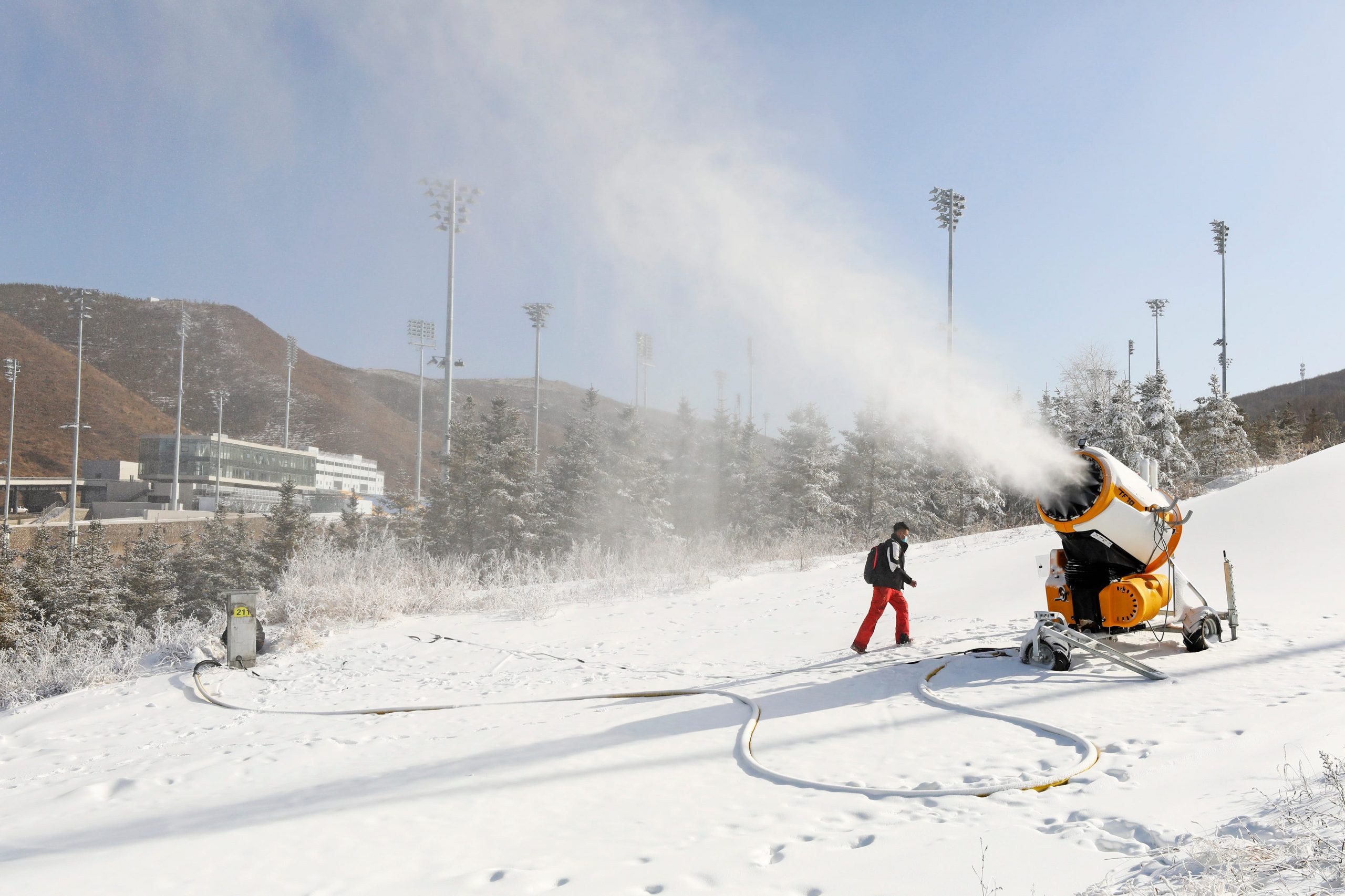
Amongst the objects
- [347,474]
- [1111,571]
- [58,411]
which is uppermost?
[58,411]

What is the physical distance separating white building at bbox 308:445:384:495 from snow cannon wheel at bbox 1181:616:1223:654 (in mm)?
95687

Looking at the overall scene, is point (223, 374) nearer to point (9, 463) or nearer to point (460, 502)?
point (9, 463)

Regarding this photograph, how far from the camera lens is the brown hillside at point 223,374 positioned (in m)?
140

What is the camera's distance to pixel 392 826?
5.05 meters

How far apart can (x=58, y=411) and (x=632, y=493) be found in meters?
118

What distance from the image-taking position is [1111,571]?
8.70 metres

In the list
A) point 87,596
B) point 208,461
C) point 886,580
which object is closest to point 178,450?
point 208,461

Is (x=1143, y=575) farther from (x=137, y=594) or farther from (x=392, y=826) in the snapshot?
(x=137, y=594)

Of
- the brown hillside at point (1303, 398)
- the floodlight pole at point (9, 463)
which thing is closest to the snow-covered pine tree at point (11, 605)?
the floodlight pole at point (9, 463)

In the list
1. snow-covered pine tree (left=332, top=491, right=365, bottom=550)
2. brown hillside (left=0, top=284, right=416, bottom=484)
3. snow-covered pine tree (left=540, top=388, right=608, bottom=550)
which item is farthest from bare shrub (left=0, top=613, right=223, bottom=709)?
brown hillside (left=0, top=284, right=416, bottom=484)

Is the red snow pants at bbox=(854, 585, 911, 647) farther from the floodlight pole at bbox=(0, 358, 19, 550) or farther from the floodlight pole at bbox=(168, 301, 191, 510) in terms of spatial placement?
the floodlight pole at bbox=(168, 301, 191, 510)

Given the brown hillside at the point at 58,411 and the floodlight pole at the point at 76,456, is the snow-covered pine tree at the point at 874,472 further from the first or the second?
the brown hillside at the point at 58,411

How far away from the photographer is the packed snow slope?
413 centimetres

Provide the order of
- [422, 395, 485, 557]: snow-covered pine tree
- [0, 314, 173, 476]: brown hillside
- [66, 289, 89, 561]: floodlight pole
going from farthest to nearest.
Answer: [0, 314, 173, 476]: brown hillside
[66, 289, 89, 561]: floodlight pole
[422, 395, 485, 557]: snow-covered pine tree
